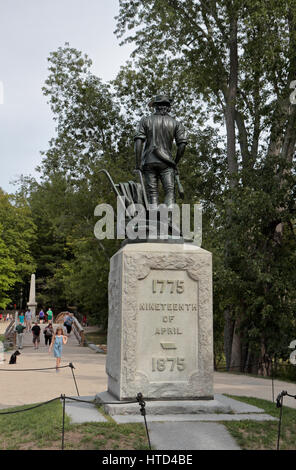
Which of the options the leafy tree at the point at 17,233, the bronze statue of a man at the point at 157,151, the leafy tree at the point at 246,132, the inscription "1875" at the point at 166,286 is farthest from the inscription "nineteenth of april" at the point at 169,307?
the leafy tree at the point at 17,233

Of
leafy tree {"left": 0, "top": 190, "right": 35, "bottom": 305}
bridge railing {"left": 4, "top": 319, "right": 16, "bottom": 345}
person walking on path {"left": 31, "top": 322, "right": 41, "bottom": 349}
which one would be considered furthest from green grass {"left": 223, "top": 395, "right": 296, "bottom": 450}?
leafy tree {"left": 0, "top": 190, "right": 35, "bottom": 305}

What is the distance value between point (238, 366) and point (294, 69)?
11436mm

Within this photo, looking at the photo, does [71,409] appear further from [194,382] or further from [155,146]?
[155,146]

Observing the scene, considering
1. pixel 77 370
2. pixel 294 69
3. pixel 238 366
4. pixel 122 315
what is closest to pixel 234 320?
pixel 238 366

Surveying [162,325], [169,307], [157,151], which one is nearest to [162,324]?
[162,325]

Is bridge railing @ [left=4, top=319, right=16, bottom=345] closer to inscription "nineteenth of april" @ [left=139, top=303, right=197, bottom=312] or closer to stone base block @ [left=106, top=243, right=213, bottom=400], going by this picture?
stone base block @ [left=106, top=243, right=213, bottom=400]

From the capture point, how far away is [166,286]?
26.1 ft

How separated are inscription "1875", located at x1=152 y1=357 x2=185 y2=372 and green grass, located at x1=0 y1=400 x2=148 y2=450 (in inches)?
44.4

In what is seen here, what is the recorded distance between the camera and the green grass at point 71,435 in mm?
6059

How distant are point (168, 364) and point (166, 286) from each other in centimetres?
126

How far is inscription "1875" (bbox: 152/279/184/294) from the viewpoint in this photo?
7914 millimetres

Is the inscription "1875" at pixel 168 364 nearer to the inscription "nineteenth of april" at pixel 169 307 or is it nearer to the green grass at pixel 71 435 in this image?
the inscription "nineteenth of april" at pixel 169 307

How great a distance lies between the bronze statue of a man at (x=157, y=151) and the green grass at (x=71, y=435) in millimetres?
3954

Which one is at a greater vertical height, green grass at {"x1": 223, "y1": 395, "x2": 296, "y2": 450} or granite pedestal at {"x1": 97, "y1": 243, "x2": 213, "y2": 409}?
granite pedestal at {"x1": 97, "y1": 243, "x2": 213, "y2": 409}
